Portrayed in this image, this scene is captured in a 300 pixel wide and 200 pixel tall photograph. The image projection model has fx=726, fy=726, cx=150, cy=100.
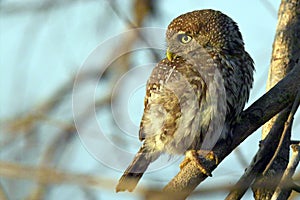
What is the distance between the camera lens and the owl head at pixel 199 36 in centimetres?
445

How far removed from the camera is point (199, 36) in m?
4.50

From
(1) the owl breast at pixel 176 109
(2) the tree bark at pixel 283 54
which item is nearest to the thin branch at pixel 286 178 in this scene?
(2) the tree bark at pixel 283 54

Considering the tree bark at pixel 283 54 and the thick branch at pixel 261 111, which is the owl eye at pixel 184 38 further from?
the thick branch at pixel 261 111

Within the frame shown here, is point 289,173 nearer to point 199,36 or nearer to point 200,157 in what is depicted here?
point 200,157

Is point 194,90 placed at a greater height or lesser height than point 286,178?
greater

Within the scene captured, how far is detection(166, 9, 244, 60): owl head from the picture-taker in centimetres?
445

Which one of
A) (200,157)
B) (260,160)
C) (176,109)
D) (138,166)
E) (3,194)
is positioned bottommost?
(260,160)

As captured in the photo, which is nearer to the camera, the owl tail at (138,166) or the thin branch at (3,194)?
the thin branch at (3,194)

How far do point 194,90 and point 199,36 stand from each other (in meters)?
0.50

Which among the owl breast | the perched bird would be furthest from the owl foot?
the owl breast

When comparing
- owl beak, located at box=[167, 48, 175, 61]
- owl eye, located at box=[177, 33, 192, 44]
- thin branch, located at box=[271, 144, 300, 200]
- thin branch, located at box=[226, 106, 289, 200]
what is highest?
owl eye, located at box=[177, 33, 192, 44]

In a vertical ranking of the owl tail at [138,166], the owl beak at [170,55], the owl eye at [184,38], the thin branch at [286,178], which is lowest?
the thin branch at [286,178]

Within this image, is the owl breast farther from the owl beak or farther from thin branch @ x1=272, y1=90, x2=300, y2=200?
thin branch @ x1=272, y1=90, x2=300, y2=200

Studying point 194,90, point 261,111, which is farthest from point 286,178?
point 194,90
